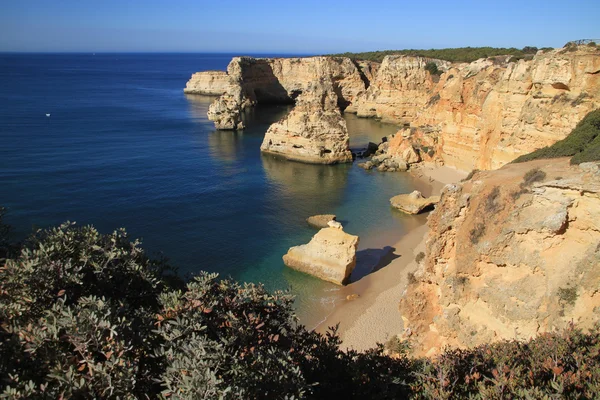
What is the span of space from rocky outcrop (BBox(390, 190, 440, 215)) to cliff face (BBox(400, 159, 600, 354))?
17.8 meters

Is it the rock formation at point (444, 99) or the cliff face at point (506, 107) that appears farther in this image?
the rock formation at point (444, 99)

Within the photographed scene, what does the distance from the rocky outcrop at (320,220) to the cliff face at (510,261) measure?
49.6 feet

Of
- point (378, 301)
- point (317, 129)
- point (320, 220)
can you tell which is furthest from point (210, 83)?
point (378, 301)

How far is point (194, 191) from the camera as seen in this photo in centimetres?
3866

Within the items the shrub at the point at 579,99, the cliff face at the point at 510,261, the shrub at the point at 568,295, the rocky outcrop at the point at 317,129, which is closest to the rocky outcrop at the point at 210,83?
the rocky outcrop at the point at 317,129

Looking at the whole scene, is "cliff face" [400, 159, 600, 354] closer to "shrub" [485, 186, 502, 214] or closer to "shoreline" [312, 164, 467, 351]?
"shrub" [485, 186, 502, 214]

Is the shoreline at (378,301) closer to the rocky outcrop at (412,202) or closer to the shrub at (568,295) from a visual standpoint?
the rocky outcrop at (412,202)

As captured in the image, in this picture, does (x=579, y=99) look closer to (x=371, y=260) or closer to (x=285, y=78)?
(x=371, y=260)

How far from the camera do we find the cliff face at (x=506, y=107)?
2591 cm

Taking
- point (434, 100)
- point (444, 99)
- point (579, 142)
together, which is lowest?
point (579, 142)

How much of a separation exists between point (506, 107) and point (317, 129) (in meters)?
21.3

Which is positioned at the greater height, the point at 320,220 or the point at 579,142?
the point at 579,142

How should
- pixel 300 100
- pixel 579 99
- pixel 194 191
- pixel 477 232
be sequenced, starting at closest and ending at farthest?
1. pixel 477 232
2. pixel 579 99
3. pixel 194 191
4. pixel 300 100

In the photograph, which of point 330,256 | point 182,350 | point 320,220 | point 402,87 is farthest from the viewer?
point 402,87
